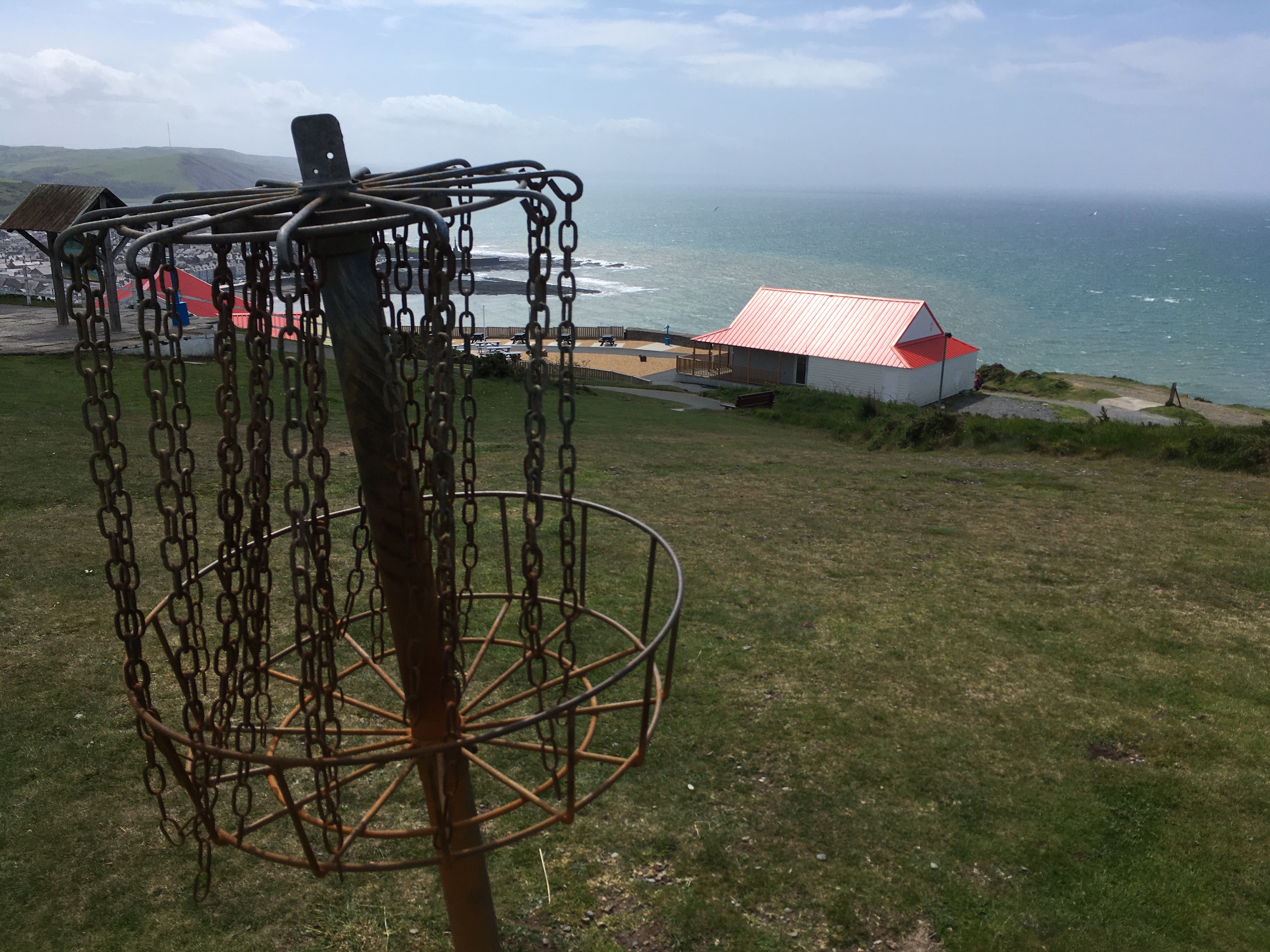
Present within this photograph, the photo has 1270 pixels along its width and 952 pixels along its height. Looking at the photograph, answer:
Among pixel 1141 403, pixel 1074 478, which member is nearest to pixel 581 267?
pixel 1141 403

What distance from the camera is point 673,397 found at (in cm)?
3409

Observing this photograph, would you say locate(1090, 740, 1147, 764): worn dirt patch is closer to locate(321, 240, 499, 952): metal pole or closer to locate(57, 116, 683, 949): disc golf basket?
locate(57, 116, 683, 949): disc golf basket

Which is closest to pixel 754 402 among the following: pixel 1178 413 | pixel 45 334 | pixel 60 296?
pixel 1178 413

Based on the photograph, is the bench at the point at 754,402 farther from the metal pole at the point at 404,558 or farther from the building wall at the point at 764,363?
the metal pole at the point at 404,558

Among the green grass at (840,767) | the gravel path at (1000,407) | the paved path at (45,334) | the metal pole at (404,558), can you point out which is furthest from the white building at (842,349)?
the metal pole at (404,558)

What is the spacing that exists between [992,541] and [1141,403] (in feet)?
102

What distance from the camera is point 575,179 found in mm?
3223

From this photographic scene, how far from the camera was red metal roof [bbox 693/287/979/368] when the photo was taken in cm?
3772

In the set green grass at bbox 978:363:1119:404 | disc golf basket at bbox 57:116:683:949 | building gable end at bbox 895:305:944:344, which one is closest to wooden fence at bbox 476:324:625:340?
building gable end at bbox 895:305:944:344

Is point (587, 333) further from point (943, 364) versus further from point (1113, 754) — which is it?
point (1113, 754)

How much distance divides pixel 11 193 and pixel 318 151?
16995 centimetres

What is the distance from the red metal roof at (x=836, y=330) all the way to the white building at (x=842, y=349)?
0.04 metres

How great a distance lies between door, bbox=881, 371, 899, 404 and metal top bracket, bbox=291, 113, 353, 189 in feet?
116

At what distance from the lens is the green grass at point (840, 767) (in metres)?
5.29
